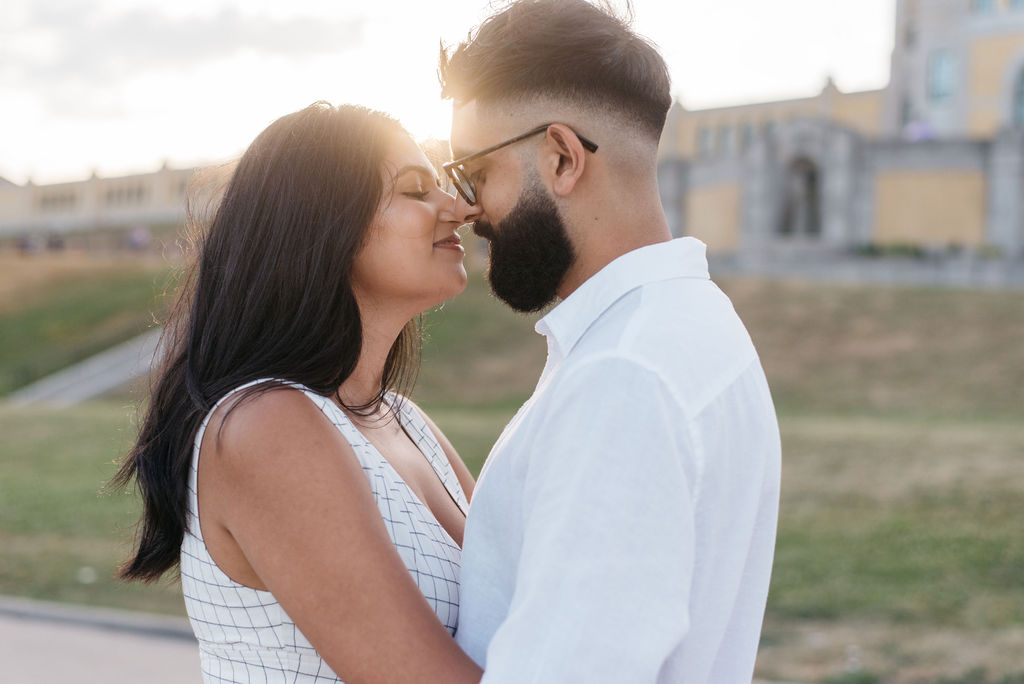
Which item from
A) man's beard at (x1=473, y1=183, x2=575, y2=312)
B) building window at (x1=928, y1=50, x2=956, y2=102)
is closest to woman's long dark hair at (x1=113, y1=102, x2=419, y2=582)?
man's beard at (x1=473, y1=183, x2=575, y2=312)

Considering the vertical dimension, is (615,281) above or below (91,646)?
above

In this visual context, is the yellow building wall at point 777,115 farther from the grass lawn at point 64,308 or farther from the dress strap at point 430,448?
the dress strap at point 430,448

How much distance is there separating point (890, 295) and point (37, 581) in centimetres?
2045

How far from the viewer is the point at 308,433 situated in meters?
2.06

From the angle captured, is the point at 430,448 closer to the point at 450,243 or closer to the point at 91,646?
the point at 450,243

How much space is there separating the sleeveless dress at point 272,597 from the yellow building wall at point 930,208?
107 ft

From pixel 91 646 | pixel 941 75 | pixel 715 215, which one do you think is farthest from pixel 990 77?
pixel 91 646

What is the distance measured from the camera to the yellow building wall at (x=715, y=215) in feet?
121

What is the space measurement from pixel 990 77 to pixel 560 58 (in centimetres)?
4420

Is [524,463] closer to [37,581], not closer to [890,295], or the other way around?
[37,581]

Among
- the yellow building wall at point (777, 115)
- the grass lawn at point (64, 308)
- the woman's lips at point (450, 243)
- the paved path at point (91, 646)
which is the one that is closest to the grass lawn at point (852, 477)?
the paved path at point (91, 646)

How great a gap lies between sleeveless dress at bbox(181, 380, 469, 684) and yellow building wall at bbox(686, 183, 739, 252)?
3471cm

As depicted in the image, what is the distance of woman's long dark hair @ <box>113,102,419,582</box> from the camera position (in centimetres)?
229

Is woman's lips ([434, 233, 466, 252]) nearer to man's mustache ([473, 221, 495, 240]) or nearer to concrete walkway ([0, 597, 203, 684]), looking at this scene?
man's mustache ([473, 221, 495, 240])
